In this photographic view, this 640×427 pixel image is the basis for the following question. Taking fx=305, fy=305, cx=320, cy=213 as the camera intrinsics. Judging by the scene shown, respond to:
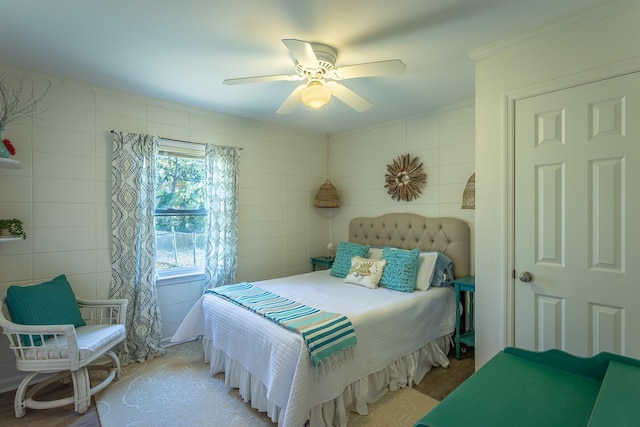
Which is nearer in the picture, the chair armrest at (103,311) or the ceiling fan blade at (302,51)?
the ceiling fan blade at (302,51)

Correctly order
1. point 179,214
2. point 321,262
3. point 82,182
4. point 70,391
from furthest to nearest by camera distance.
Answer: point 321,262 < point 179,214 < point 82,182 < point 70,391

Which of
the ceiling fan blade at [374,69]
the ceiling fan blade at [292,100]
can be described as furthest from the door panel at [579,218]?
the ceiling fan blade at [292,100]

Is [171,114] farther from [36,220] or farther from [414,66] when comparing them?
[414,66]

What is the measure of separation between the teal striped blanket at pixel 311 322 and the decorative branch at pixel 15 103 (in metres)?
2.18

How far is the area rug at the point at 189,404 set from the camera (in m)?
2.00

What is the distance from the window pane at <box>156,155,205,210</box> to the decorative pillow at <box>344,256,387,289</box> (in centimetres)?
181

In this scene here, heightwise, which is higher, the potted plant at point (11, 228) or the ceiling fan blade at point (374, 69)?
the ceiling fan blade at point (374, 69)

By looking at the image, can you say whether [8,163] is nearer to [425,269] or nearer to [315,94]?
[315,94]

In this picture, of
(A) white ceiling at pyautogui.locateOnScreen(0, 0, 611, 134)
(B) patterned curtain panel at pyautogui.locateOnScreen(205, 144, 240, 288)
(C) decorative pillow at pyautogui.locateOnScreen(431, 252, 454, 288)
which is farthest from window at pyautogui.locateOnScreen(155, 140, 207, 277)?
(C) decorative pillow at pyautogui.locateOnScreen(431, 252, 454, 288)

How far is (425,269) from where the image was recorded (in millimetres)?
2885

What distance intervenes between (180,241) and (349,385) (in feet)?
7.46

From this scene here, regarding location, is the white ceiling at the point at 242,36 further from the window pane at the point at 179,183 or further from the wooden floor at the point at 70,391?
the wooden floor at the point at 70,391

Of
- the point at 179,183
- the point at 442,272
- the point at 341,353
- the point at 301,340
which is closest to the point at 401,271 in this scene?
the point at 442,272

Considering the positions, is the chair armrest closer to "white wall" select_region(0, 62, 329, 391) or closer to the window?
"white wall" select_region(0, 62, 329, 391)
